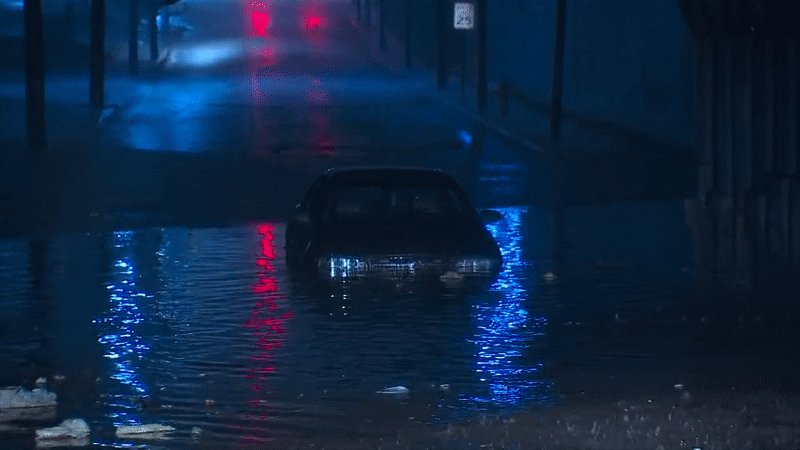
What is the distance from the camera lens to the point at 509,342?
511 inches

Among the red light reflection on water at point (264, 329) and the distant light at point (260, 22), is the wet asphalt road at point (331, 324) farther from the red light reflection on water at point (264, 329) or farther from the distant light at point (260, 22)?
the distant light at point (260, 22)

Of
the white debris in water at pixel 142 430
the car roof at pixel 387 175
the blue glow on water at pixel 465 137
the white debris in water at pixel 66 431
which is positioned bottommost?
the blue glow on water at pixel 465 137

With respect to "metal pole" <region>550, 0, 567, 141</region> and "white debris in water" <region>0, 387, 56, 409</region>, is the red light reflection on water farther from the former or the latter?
"metal pole" <region>550, 0, 567, 141</region>

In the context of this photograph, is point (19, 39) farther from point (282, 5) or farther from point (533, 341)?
point (533, 341)

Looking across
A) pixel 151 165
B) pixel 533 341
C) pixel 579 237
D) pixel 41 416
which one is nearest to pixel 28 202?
pixel 151 165

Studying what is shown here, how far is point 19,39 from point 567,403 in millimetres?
66100

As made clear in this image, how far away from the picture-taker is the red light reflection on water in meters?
10.4

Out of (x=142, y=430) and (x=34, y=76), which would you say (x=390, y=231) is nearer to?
(x=142, y=430)

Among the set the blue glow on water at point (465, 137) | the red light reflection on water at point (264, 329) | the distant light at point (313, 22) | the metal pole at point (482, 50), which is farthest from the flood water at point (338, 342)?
the distant light at point (313, 22)

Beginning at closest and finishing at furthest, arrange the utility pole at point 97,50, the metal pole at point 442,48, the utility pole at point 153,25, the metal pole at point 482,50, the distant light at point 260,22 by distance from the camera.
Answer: the utility pole at point 97,50, the metal pole at point 482,50, the metal pole at point 442,48, the utility pole at point 153,25, the distant light at point 260,22

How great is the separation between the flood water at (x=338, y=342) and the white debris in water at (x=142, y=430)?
103 mm

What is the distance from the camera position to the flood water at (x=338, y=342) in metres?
10.2

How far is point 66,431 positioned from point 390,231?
7213mm

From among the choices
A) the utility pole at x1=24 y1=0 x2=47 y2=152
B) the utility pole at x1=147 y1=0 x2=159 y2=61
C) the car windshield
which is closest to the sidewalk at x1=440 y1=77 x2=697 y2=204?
the car windshield
